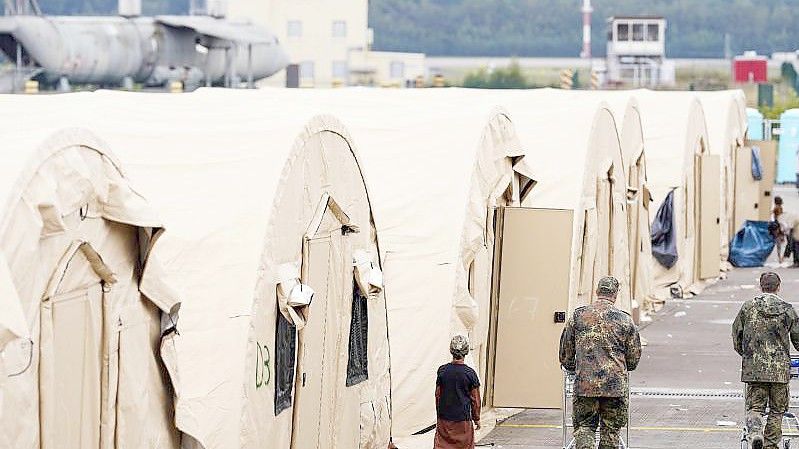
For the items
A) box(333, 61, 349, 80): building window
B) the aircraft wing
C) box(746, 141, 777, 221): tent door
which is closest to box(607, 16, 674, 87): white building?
box(333, 61, 349, 80): building window

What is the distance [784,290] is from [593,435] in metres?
14.8

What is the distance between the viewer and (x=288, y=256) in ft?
35.3

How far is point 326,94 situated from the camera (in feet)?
64.0

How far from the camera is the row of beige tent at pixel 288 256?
7.70 meters

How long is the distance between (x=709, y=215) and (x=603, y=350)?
14801 mm

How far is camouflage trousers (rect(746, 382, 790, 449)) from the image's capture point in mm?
12336

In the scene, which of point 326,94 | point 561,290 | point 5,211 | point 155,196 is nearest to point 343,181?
point 155,196

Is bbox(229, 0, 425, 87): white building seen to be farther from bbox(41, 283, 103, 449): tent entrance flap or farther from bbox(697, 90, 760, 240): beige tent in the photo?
bbox(41, 283, 103, 449): tent entrance flap

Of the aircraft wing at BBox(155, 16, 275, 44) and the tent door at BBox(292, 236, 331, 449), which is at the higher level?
the aircraft wing at BBox(155, 16, 275, 44)

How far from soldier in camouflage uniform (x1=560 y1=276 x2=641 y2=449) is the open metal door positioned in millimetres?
14448

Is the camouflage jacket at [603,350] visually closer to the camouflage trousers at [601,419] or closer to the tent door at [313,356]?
the camouflage trousers at [601,419]

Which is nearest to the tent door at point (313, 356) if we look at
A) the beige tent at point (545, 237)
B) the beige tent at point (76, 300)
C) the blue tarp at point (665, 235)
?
the beige tent at point (76, 300)

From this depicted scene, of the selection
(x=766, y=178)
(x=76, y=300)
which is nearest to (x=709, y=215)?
(x=766, y=178)

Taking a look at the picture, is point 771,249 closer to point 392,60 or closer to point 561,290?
point 561,290
